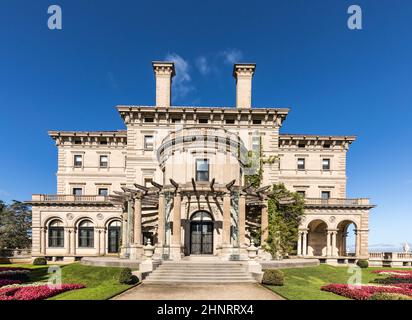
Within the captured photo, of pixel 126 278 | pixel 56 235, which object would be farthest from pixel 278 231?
pixel 56 235

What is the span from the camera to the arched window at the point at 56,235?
127 ft

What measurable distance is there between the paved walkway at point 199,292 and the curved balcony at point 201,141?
14.2 m

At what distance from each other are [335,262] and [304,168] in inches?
544

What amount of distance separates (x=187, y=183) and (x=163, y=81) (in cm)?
2020

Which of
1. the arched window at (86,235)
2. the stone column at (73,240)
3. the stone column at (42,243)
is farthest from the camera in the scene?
the arched window at (86,235)

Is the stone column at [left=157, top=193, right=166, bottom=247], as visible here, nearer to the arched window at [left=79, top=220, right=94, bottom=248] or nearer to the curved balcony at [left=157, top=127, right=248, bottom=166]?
the curved balcony at [left=157, top=127, right=248, bottom=166]

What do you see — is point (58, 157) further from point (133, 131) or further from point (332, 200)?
point (332, 200)

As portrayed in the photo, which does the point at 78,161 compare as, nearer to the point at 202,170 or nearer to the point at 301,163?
the point at 202,170

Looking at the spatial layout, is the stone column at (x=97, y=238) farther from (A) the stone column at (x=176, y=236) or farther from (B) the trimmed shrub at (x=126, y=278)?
(B) the trimmed shrub at (x=126, y=278)

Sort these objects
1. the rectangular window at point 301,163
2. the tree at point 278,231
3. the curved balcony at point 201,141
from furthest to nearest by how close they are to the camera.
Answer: the rectangular window at point 301,163 < the curved balcony at point 201,141 < the tree at point 278,231

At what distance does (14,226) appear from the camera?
4747 centimetres

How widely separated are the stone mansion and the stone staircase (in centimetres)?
241

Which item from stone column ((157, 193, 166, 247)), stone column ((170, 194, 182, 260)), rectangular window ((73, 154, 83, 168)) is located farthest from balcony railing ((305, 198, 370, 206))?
rectangular window ((73, 154, 83, 168))

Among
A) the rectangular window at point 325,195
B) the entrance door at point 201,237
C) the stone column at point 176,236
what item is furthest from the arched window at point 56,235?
the rectangular window at point 325,195
